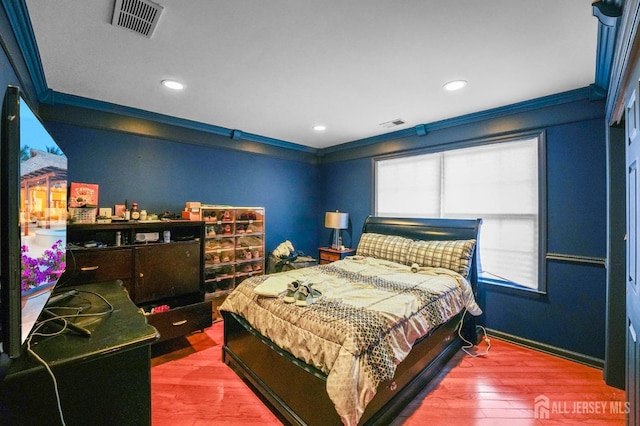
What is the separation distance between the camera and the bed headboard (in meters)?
2.94

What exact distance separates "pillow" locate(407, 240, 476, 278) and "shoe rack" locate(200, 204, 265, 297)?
6.78 ft

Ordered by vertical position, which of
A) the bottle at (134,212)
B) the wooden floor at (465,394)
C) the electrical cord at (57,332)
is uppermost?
the bottle at (134,212)

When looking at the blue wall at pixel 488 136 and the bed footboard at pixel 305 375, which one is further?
the blue wall at pixel 488 136

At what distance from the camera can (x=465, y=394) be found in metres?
2.08

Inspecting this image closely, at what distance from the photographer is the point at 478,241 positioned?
299 cm

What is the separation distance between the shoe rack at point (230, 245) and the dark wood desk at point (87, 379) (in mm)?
2168

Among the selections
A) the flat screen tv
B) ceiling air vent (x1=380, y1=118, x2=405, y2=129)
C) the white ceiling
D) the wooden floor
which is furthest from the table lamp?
the flat screen tv

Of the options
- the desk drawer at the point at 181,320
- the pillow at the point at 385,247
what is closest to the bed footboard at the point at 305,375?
the desk drawer at the point at 181,320

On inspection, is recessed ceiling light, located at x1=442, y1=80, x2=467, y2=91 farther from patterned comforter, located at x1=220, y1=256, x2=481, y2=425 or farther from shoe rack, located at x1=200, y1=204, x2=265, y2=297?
shoe rack, located at x1=200, y1=204, x2=265, y2=297

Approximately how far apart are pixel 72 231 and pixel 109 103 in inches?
53.6

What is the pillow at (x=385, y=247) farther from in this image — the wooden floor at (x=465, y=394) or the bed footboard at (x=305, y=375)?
the wooden floor at (x=465, y=394)

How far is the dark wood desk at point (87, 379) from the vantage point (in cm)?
91

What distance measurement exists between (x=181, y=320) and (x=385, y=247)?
230cm

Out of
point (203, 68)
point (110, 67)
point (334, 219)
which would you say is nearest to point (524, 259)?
point (334, 219)
